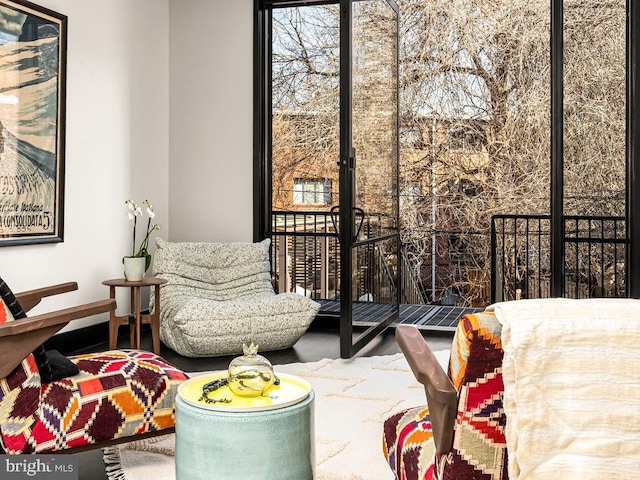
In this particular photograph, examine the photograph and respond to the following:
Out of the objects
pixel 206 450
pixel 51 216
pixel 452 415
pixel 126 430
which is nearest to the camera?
pixel 452 415

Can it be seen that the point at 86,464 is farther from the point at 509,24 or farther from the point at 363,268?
the point at 509,24

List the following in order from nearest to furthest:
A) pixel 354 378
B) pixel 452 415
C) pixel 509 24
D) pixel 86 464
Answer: pixel 452 415 < pixel 86 464 < pixel 354 378 < pixel 509 24

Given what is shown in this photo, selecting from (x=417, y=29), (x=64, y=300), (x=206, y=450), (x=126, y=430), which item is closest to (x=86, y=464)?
(x=126, y=430)

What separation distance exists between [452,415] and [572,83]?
11.1 ft

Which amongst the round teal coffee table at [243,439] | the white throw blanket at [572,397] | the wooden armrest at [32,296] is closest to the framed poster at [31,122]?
the wooden armrest at [32,296]

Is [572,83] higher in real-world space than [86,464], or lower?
higher

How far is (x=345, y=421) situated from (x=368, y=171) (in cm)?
205

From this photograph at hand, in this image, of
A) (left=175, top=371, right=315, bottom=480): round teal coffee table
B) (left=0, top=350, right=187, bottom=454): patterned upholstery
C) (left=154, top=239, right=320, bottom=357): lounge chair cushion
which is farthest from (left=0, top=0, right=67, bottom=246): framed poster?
(left=175, top=371, right=315, bottom=480): round teal coffee table

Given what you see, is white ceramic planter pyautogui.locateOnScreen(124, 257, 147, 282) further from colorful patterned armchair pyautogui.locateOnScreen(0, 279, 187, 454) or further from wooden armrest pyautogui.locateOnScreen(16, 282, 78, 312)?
colorful patterned armchair pyautogui.locateOnScreen(0, 279, 187, 454)

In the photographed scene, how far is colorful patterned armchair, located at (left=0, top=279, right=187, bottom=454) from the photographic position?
202 cm

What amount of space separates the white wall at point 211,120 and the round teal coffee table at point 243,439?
11.6ft

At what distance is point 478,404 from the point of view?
133cm

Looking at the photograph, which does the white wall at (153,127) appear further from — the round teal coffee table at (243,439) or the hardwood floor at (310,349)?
the round teal coffee table at (243,439)

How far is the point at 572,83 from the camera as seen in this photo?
417cm
